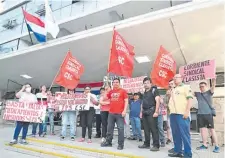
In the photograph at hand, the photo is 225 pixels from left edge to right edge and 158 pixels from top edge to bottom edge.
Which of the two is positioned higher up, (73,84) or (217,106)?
(73,84)

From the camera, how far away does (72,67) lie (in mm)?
7215

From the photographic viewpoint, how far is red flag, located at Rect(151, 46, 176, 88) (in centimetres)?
554

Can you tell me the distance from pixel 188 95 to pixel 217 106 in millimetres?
2191

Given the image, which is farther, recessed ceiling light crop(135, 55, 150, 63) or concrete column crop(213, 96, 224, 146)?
recessed ceiling light crop(135, 55, 150, 63)

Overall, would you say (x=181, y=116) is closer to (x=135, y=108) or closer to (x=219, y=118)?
(x=219, y=118)

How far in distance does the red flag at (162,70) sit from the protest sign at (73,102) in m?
2.00

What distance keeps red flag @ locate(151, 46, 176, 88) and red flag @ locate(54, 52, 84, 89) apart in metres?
2.82

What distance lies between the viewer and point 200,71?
5078 mm

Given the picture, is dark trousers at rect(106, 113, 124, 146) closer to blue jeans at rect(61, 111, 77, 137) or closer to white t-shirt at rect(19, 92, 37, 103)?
blue jeans at rect(61, 111, 77, 137)

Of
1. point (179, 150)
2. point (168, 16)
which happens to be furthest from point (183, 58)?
point (179, 150)

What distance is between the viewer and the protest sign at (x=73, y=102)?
6002 millimetres

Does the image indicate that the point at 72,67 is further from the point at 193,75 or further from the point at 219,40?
the point at 219,40

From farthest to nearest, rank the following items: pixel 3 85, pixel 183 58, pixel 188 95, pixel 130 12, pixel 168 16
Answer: pixel 3 85, pixel 130 12, pixel 183 58, pixel 168 16, pixel 188 95

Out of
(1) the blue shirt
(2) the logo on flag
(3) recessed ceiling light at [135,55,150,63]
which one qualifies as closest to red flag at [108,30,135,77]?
(1) the blue shirt
